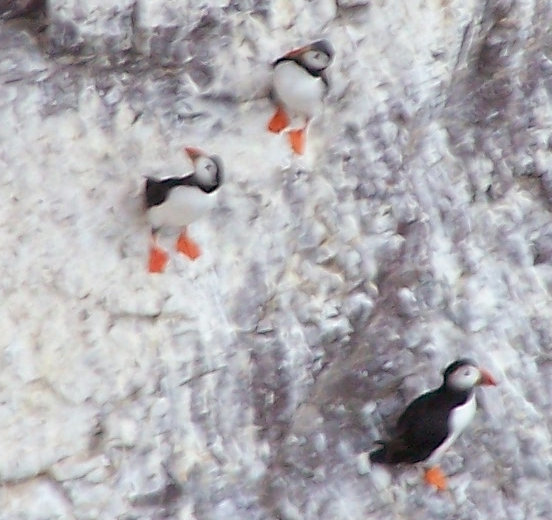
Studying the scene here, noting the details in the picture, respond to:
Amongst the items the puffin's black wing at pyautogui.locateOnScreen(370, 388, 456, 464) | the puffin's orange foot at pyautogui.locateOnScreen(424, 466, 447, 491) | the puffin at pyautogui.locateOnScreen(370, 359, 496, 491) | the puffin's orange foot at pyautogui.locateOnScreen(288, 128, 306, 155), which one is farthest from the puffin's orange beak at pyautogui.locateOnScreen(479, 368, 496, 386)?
the puffin's orange foot at pyautogui.locateOnScreen(288, 128, 306, 155)

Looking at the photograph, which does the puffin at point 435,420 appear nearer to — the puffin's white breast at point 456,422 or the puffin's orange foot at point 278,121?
the puffin's white breast at point 456,422

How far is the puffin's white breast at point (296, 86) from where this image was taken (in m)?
3.38

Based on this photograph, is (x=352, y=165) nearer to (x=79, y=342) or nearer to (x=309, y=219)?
(x=309, y=219)

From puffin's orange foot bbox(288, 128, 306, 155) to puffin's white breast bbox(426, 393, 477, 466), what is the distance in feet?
3.14

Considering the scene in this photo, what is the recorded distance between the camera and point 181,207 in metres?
3.01

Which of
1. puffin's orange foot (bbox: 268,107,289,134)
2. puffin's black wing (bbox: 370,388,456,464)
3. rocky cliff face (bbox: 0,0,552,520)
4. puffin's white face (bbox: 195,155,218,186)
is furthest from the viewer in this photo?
puffin's orange foot (bbox: 268,107,289,134)

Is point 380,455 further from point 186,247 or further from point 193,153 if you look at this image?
point 193,153

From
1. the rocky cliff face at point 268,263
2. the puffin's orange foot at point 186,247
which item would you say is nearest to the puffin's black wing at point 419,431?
the rocky cliff face at point 268,263

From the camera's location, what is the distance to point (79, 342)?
→ 2977mm

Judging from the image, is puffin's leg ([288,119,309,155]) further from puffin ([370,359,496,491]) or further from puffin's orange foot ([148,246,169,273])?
puffin ([370,359,496,491])

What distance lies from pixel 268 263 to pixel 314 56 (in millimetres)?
669

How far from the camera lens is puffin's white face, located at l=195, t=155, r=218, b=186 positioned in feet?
10.1

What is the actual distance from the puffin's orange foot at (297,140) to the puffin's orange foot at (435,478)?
1100 millimetres

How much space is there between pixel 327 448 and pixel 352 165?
95 cm
